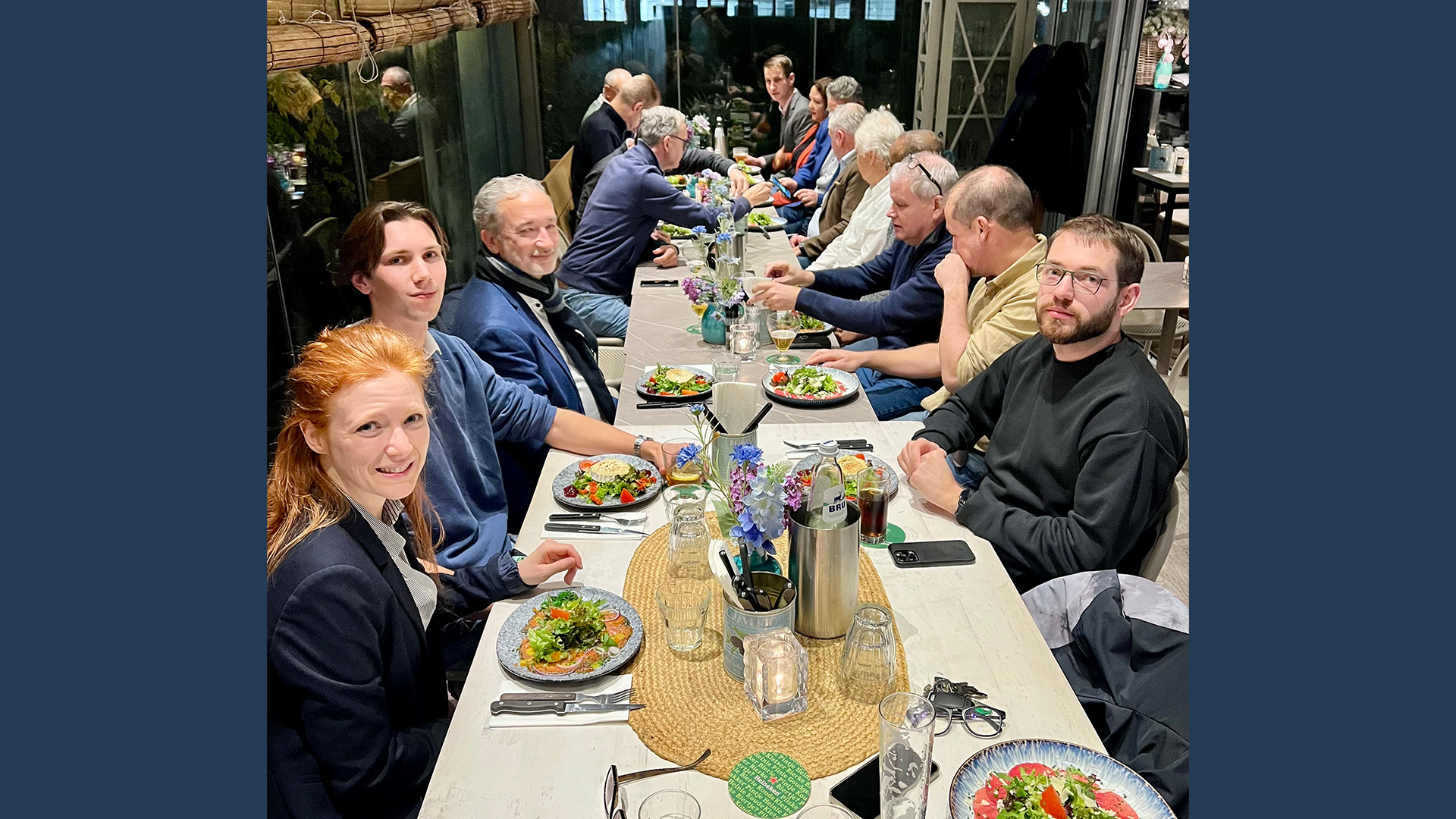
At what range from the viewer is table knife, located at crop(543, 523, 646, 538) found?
2.00 metres

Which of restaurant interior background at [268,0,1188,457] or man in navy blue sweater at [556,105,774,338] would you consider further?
man in navy blue sweater at [556,105,774,338]

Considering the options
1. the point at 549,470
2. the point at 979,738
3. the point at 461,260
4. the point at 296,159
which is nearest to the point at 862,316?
the point at 549,470

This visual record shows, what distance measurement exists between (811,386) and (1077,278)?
84cm

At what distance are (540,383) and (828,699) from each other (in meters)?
1.57

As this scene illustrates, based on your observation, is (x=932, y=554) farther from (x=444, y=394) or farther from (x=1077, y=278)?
(x=444, y=394)

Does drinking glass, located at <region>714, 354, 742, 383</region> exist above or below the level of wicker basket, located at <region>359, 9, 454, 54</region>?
below

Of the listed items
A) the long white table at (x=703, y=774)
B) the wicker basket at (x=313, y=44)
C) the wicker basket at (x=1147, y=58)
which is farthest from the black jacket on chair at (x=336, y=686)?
the wicker basket at (x=1147, y=58)

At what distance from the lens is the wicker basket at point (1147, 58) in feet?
18.4

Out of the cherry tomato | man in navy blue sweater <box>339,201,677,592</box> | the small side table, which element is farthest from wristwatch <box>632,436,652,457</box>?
the small side table

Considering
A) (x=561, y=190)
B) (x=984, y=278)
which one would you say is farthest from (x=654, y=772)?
(x=561, y=190)

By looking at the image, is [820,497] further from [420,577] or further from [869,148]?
[869,148]

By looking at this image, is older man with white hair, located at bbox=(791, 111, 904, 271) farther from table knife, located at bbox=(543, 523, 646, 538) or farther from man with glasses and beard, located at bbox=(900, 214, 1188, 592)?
table knife, located at bbox=(543, 523, 646, 538)

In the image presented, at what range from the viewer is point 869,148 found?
4551 mm

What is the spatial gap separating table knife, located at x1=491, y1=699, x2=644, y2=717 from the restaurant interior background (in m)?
1.49
